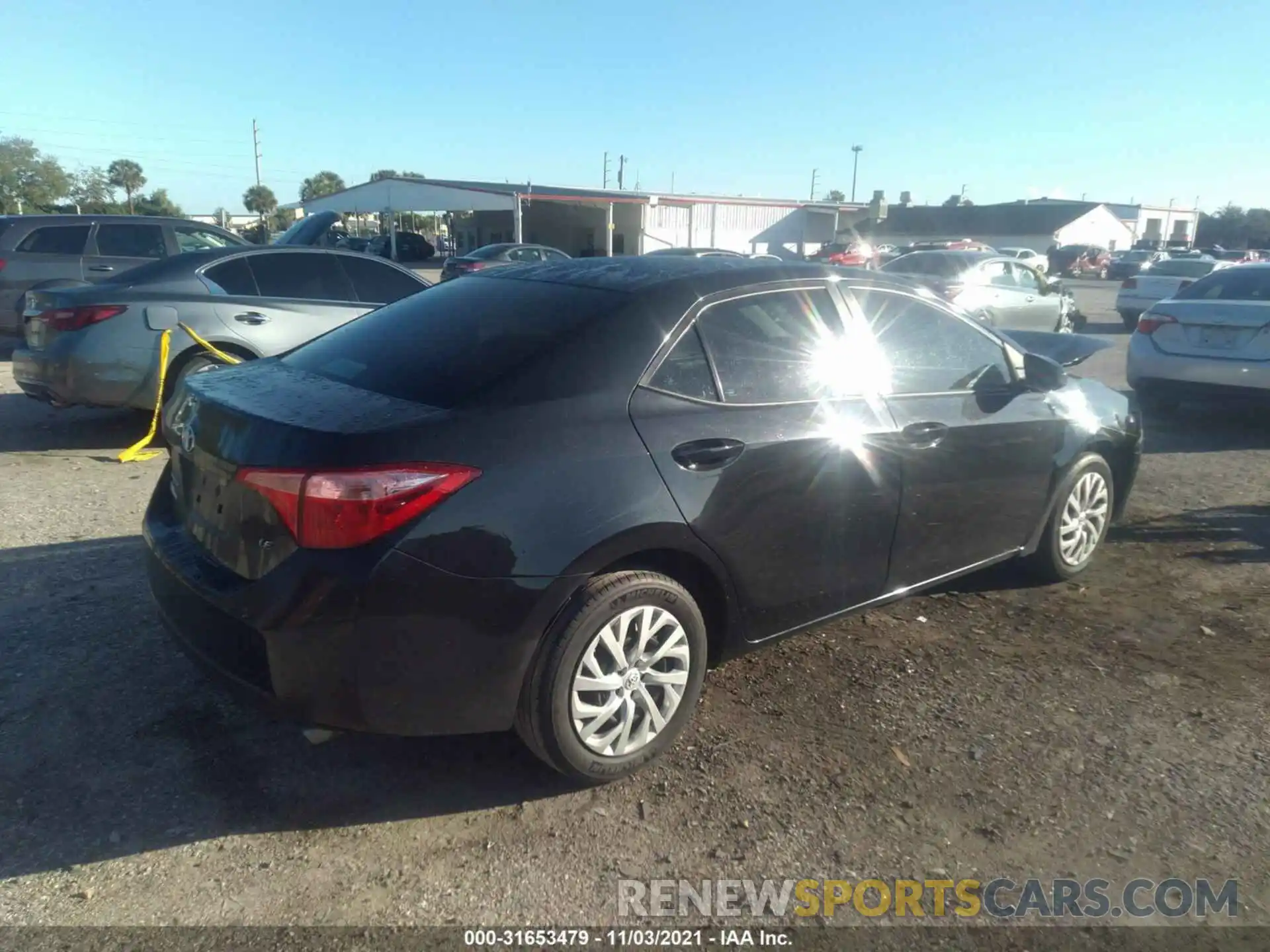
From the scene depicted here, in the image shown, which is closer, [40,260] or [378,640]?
[378,640]

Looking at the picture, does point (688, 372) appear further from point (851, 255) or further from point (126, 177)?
point (126, 177)

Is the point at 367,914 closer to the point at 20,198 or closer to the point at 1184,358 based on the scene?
the point at 1184,358

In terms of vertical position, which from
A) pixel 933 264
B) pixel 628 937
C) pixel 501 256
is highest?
pixel 933 264

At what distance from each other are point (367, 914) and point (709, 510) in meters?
1.55

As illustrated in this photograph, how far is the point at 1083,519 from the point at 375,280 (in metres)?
5.83

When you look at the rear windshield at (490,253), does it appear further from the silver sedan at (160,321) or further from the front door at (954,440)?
the front door at (954,440)

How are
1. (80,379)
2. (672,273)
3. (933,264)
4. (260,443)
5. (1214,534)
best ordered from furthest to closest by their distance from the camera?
(933,264)
(80,379)
(1214,534)
(672,273)
(260,443)

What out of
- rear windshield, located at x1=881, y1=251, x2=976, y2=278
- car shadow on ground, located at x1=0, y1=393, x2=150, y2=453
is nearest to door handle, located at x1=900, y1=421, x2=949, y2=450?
car shadow on ground, located at x1=0, y1=393, x2=150, y2=453

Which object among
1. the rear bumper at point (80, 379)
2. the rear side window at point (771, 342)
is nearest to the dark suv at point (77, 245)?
the rear bumper at point (80, 379)

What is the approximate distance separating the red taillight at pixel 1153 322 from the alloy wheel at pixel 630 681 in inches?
298

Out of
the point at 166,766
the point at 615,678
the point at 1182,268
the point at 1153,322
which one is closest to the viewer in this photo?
the point at 615,678

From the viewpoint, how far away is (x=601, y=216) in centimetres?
4722

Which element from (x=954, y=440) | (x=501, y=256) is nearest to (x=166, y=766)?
(x=954, y=440)

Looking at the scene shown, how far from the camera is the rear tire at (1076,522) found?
4734mm
